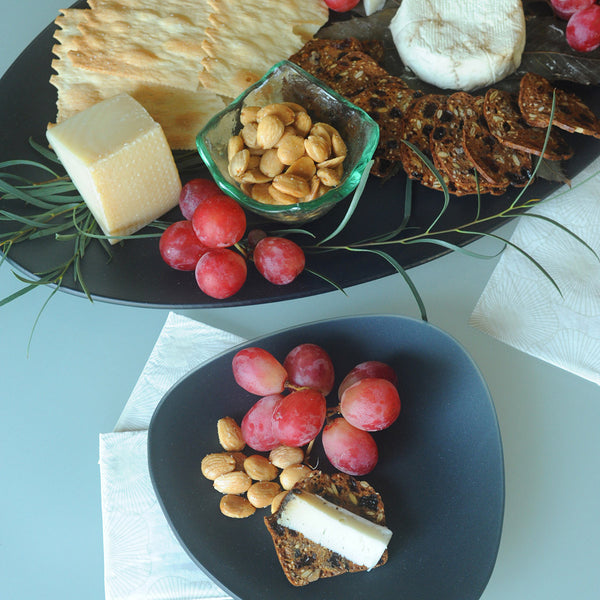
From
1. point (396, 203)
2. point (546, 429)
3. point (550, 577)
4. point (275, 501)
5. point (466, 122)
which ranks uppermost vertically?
point (466, 122)

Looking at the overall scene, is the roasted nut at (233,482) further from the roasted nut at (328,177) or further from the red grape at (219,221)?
the roasted nut at (328,177)

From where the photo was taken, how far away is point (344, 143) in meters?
1.01

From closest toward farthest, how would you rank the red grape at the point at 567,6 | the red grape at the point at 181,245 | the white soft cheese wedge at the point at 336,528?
the white soft cheese wedge at the point at 336,528 → the red grape at the point at 181,245 → the red grape at the point at 567,6

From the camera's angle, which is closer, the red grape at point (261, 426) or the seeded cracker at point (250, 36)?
the red grape at point (261, 426)

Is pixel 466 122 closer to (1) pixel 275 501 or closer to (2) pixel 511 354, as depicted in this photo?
(2) pixel 511 354

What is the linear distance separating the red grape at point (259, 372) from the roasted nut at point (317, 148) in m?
0.31

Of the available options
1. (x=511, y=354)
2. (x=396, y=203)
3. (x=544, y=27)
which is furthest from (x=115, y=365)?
(x=544, y=27)

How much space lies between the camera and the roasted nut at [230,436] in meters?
0.97

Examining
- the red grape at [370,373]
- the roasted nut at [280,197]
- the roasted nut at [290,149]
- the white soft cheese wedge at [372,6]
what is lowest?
the red grape at [370,373]

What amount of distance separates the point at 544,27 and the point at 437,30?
223mm

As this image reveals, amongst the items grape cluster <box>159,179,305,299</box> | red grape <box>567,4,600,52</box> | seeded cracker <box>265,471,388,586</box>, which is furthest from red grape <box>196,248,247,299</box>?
red grape <box>567,4,600,52</box>

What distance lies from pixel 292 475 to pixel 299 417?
0.11 meters

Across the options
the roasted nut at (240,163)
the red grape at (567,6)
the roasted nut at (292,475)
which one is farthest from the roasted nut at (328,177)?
the red grape at (567,6)

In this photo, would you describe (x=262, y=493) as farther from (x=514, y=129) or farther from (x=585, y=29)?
(x=585, y=29)
